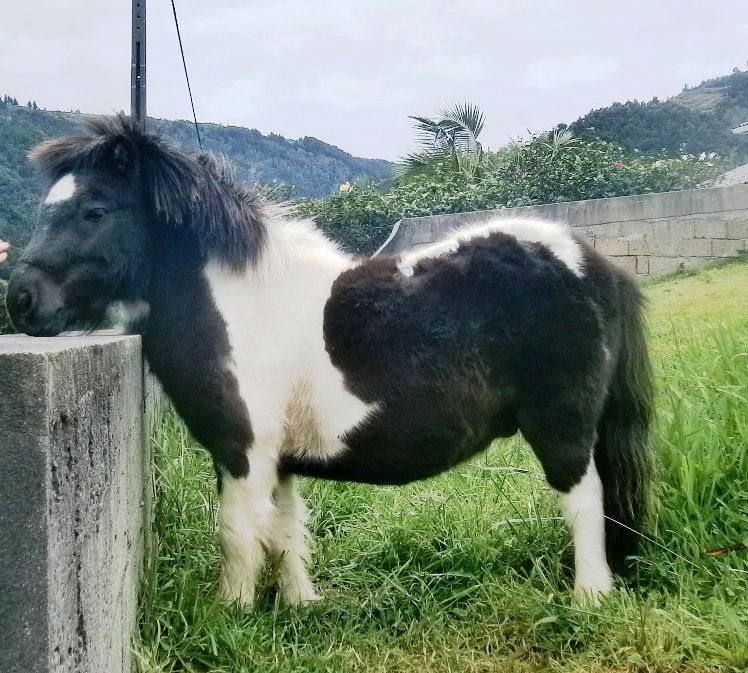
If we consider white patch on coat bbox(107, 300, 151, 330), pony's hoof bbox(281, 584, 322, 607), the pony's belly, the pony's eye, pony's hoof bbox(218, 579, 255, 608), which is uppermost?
the pony's eye

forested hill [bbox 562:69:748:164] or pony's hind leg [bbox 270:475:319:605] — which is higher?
forested hill [bbox 562:69:748:164]

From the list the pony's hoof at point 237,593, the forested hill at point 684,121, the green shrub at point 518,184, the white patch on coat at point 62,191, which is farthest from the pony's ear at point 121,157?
the forested hill at point 684,121

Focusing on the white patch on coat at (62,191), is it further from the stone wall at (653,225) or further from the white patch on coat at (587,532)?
the stone wall at (653,225)

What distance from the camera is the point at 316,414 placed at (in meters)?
2.67

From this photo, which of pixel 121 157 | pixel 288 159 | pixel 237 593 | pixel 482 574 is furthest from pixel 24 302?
pixel 288 159

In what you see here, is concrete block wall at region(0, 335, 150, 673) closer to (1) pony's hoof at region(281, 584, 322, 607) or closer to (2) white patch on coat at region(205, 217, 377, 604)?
(2) white patch on coat at region(205, 217, 377, 604)

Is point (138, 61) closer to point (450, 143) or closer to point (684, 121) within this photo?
point (450, 143)

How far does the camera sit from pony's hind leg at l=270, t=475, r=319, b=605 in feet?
9.44

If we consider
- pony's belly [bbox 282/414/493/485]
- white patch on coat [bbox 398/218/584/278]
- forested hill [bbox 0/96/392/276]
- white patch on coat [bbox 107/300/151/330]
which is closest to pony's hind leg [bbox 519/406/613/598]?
pony's belly [bbox 282/414/493/485]

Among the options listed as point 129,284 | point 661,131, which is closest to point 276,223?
point 129,284

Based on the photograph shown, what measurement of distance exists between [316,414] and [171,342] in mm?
529

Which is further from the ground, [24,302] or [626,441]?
[24,302]

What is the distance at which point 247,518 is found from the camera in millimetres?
2621

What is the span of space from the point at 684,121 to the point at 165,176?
3.48 meters
